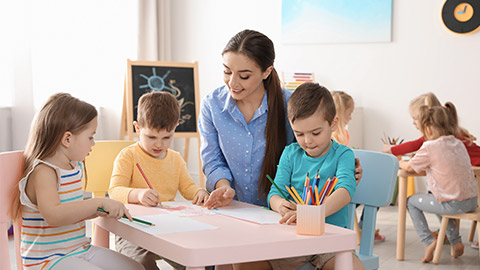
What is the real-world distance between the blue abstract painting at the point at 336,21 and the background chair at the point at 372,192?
11.3 ft

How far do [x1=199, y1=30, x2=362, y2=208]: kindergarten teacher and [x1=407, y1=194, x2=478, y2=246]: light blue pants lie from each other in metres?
1.62

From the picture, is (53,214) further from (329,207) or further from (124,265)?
(329,207)

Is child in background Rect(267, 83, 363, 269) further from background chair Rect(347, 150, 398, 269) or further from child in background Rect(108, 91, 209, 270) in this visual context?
child in background Rect(108, 91, 209, 270)

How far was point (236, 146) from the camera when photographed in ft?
6.61

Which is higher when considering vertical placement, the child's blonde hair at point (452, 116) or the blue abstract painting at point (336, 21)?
the blue abstract painting at point (336, 21)

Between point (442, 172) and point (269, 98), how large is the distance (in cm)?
167

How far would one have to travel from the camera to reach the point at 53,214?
1.46 m

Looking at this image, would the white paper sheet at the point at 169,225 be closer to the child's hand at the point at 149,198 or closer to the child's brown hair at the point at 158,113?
the child's hand at the point at 149,198

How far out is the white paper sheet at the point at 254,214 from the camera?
56.1 inches

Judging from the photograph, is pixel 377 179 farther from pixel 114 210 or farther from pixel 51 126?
pixel 51 126

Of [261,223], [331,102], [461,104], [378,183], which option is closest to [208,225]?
[261,223]

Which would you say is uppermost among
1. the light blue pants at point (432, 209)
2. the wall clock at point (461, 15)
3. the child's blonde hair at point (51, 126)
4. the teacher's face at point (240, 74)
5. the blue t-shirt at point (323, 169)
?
the wall clock at point (461, 15)

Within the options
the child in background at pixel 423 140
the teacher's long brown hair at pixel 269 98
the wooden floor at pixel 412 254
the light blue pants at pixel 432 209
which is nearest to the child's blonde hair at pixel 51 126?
the teacher's long brown hair at pixel 269 98

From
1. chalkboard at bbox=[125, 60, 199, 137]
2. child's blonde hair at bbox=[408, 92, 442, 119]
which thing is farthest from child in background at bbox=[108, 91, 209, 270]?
chalkboard at bbox=[125, 60, 199, 137]
